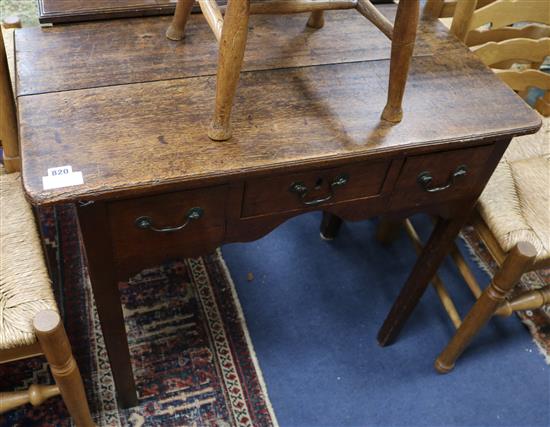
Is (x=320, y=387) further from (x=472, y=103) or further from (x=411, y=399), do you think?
(x=472, y=103)

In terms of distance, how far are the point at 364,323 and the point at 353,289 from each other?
0.39 ft

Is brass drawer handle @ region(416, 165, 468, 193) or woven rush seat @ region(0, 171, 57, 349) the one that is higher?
brass drawer handle @ region(416, 165, 468, 193)

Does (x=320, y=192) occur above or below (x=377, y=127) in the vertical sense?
below

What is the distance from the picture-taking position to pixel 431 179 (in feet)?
3.38

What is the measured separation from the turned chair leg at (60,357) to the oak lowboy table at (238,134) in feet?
0.30

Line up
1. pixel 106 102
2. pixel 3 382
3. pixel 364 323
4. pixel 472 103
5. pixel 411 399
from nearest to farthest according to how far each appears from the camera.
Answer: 1. pixel 106 102
2. pixel 472 103
3. pixel 3 382
4. pixel 411 399
5. pixel 364 323

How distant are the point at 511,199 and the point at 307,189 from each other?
1.91 ft

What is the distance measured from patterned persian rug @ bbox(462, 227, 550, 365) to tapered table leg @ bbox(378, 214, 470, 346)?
44cm

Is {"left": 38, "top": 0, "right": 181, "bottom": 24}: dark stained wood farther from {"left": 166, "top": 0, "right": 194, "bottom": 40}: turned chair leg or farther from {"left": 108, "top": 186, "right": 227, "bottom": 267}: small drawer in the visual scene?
{"left": 108, "top": 186, "right": 227, "bottom": 267}: small drawer

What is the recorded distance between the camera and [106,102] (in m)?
0.91

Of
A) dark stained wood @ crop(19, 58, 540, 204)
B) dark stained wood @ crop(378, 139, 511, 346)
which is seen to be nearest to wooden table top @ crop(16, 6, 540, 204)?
dark stained wood @ crop(19, 58, 540, 204)

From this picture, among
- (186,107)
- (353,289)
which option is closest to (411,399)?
(353,289)

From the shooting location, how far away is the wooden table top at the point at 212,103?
0.82 m

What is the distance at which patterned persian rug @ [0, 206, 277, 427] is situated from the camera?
1.32 meters
